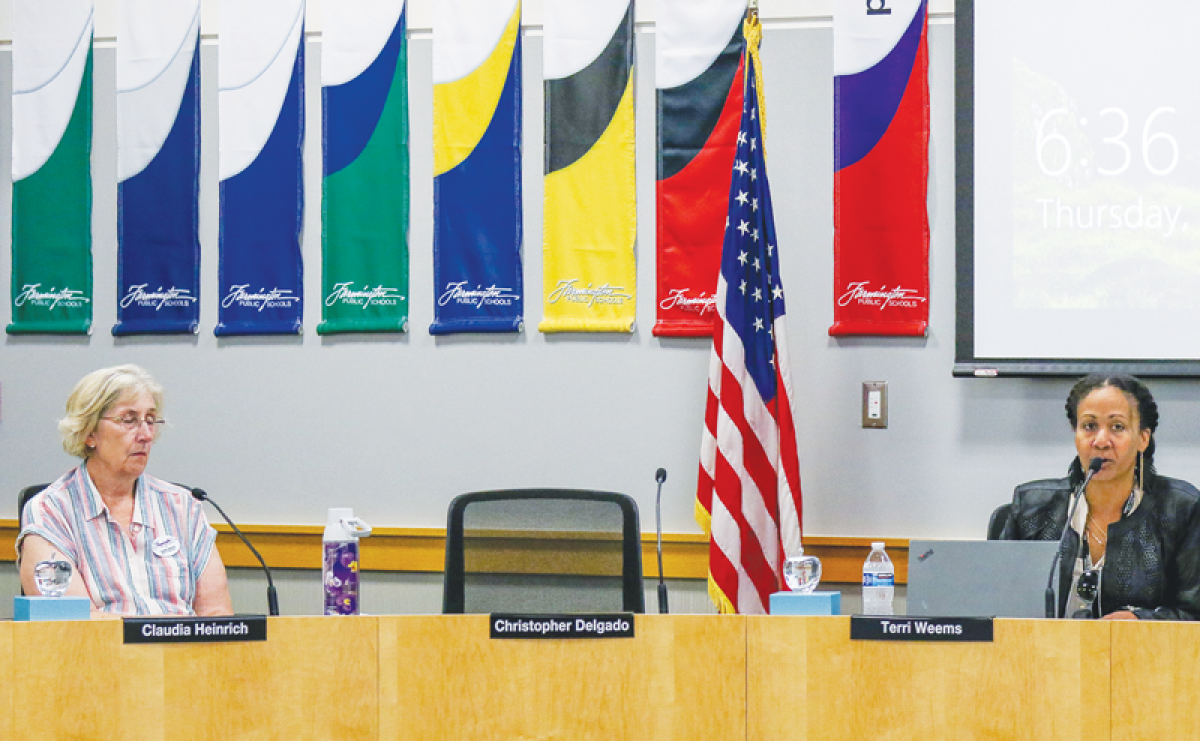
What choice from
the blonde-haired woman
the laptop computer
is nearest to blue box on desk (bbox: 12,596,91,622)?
the blonde-haired woman

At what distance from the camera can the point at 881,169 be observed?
11.8ft

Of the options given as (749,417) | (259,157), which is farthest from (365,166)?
(749,417)

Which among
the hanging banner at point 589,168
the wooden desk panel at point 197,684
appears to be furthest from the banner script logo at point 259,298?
the wooden desk panel at point 197,684

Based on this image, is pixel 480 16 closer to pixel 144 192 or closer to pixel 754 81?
pixel 754 81

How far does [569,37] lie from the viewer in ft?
12.3

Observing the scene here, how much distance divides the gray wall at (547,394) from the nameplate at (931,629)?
1.75m

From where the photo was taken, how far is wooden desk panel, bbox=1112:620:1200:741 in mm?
1815

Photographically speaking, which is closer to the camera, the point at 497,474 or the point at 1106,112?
the point at 1106,112

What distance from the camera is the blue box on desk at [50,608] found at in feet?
6.55

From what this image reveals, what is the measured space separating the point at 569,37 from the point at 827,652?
99.4 inches

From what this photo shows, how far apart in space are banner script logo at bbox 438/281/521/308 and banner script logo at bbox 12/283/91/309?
1347 mm

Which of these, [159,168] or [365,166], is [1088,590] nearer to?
[365,166]

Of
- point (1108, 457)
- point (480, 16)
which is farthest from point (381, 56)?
point (1108, 457)

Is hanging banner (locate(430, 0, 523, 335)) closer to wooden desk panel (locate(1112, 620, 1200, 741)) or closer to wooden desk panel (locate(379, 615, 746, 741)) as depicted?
wooden desk panel (locate(379, 615, 746, 741))
